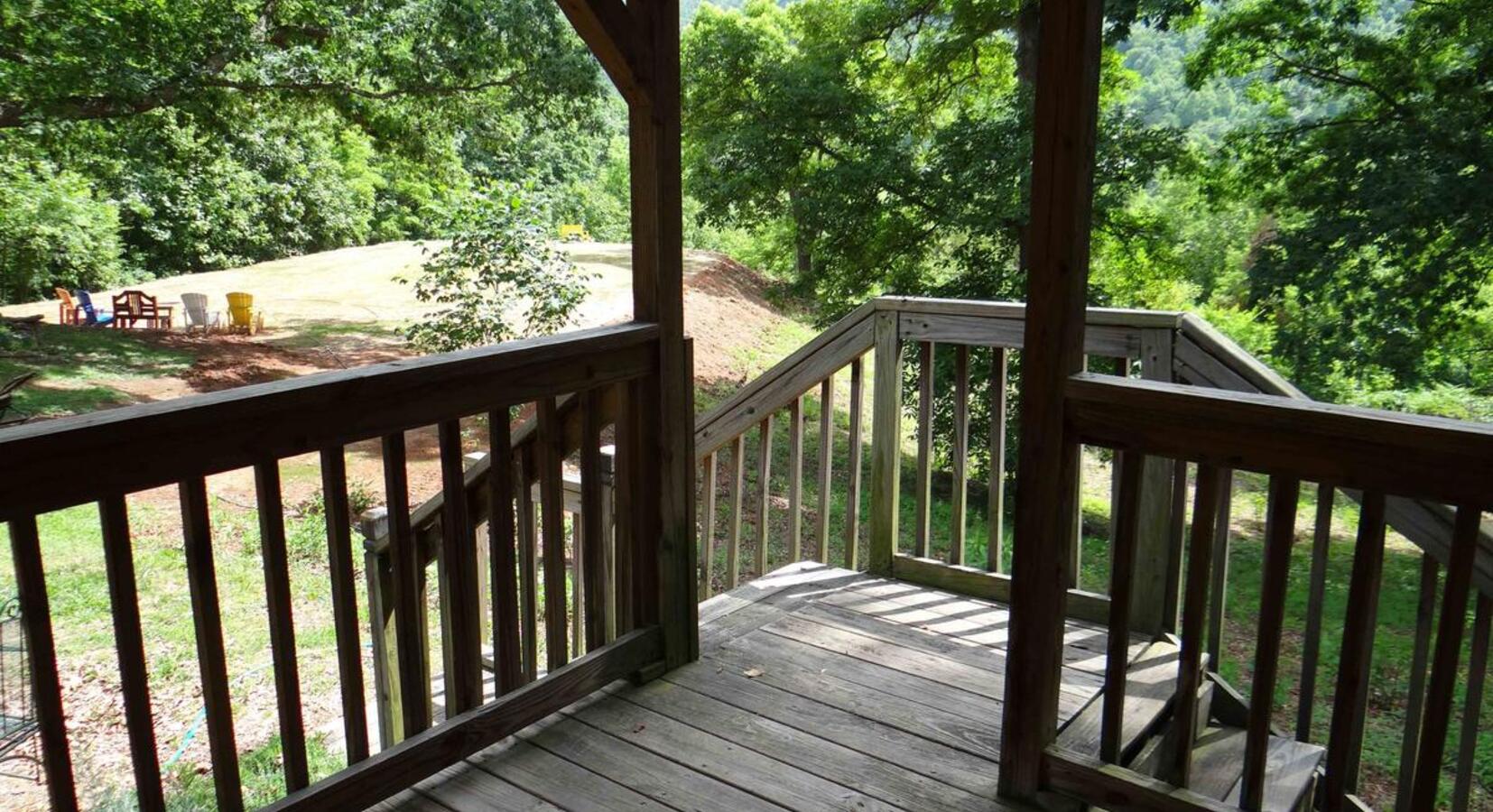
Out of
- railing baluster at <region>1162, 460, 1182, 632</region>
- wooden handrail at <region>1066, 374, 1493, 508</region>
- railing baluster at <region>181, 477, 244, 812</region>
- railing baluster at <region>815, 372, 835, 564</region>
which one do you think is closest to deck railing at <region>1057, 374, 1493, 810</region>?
wooden handrail at <region>1066, 374, 1493, 508</region>

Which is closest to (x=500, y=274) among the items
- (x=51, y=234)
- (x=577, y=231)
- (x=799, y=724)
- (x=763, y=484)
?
(x=763, y=484)

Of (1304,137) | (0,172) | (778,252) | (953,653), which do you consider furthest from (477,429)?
A: (953,653)

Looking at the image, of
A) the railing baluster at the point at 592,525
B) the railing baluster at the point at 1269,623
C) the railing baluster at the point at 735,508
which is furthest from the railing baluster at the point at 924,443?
the railing baluster at the point at 1269,623

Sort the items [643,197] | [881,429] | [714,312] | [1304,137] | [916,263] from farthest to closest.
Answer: [714,312] → [916,263] → [1304,137] → [881,429] → [643,197]

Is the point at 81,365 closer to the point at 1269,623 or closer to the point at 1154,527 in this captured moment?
the point at 1154,527

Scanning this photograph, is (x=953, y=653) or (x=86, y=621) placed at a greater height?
(x=953, y=653)

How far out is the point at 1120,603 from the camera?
2105 millimetres

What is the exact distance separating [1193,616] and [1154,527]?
810mm

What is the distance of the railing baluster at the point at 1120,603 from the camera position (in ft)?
6.89

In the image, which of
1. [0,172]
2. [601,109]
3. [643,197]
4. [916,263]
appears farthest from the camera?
[601,109]

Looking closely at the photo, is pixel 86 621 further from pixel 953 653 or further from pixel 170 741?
pixel 953 653

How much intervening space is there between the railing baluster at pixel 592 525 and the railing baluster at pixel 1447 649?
5.98 ft

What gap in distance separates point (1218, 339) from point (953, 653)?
1.15 m

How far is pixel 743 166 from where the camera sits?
10.2 m
